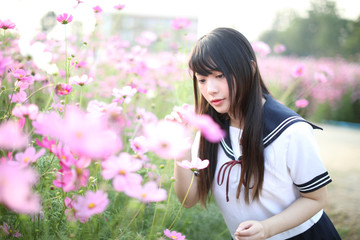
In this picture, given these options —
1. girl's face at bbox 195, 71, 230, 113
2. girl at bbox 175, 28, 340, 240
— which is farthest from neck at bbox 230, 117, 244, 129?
girl's face at bbox 195, 71, 230, 113

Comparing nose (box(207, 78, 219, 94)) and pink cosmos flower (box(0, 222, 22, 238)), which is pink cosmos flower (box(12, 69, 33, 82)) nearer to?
pink cosmos flower (box(0, 222, 22, 238))

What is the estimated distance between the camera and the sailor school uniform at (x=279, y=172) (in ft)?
2.68

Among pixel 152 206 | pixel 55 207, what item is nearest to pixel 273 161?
pixel 152 206

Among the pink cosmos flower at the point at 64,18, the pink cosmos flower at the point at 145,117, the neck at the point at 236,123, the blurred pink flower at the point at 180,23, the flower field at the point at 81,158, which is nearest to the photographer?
the flower field at the point at 81,158

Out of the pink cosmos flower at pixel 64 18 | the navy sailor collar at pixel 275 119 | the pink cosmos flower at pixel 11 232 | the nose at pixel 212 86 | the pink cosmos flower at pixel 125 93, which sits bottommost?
the pink cosmos flower at pixel 11 232

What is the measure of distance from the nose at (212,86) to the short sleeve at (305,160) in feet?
0.70

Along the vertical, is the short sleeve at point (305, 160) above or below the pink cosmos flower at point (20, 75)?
below

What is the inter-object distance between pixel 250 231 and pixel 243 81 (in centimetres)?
37

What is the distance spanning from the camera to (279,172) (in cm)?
86

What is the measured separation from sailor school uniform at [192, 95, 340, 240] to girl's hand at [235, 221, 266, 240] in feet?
0.46

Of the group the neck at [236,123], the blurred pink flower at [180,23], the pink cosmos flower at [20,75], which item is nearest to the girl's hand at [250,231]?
the neck at [236,123]

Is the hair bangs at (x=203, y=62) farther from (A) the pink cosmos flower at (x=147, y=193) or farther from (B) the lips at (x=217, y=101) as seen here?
(A) the pink cosmos flower at (x=147, y=193)

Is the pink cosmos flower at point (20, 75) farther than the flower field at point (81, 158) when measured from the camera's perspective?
Yes

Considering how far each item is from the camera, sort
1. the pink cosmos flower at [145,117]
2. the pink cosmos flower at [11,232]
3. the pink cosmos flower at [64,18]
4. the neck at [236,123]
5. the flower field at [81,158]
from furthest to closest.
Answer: the pink cosmos flower at [145,117], the neck at [236,123], the pink cosmos flower at [64,18], the pink cosmos flower at [11,232], the flower field at [81,158]
